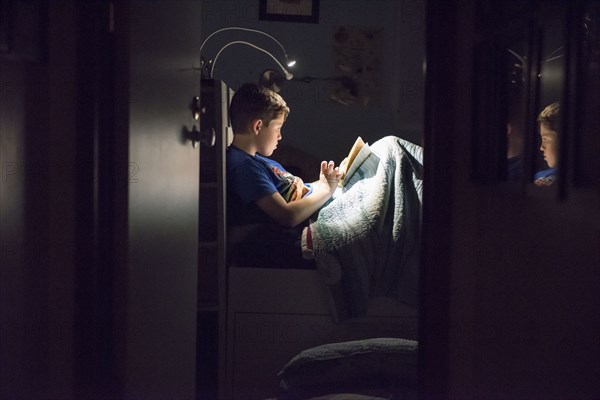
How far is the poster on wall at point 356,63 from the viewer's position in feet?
12.1

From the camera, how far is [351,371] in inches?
79.5

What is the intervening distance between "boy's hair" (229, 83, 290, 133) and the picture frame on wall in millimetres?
1142

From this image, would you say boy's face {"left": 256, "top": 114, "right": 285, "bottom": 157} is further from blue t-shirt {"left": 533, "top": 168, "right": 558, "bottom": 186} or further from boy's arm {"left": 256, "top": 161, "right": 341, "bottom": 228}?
blue t-shirt {"left": 533, "top": 168, "right": 558, "bottom": 186}

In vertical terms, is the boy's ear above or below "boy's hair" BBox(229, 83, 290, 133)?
below

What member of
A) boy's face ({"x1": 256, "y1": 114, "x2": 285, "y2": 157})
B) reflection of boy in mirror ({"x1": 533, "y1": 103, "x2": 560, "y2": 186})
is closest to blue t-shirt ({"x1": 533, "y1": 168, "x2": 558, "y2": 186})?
reflection of boy in mirror ({"x1": 533, "y1": 103, "x2": 560, "y2": 186})

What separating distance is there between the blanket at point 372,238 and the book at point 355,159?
0.31 feet

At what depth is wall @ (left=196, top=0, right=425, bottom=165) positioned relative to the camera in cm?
366

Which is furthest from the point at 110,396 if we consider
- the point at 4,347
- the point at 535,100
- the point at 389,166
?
the point at 389,166

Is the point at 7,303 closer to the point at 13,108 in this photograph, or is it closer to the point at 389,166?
the point at 13,108

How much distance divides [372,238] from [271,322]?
1.48ft

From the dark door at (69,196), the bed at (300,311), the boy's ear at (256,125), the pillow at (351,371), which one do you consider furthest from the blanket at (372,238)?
the dark door at (69,196)

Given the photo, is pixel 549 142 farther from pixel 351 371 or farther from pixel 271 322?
pixel 271 322

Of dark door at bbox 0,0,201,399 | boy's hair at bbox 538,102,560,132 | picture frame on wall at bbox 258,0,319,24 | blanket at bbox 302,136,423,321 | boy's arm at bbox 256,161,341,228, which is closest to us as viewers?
dark door at bbox 0,0,201,399

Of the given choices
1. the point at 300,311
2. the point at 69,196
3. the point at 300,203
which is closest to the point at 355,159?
the point at 300,203
